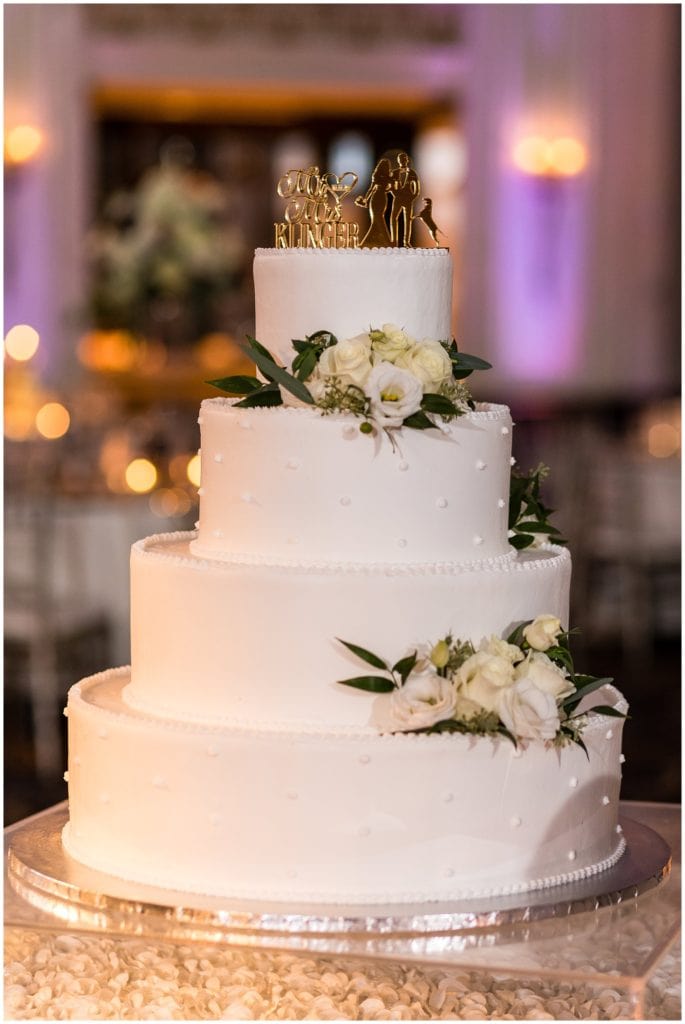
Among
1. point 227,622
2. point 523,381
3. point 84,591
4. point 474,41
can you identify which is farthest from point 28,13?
point 227,622

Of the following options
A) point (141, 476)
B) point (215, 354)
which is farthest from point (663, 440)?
point (141, 476)

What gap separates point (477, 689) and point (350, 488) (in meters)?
0.46

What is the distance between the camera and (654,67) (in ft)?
44.9

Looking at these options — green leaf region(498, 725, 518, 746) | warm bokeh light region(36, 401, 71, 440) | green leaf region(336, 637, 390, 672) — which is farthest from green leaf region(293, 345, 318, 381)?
warm bokeh light region(36, 401, 71, 440)

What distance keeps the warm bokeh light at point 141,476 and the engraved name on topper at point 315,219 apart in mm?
4721

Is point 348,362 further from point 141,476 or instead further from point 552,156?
point 552,156

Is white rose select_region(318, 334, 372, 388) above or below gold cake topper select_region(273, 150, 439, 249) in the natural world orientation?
below

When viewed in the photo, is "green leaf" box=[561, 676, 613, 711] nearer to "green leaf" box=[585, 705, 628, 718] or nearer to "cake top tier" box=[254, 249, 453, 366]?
"green leaf" box=[585, 705, 628, 718]

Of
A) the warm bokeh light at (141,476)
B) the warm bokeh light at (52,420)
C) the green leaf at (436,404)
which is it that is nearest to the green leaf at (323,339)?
the green leaf at (436,404)

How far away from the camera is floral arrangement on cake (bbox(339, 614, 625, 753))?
2.87 metres

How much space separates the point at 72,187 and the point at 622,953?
1137 centimetres

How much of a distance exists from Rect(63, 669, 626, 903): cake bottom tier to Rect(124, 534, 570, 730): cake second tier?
8 centimetres

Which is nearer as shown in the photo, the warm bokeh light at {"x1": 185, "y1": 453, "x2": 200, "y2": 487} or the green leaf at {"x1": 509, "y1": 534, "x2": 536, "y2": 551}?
the green leaf at {"x1": 509, "y1": 534, "x2": 536, "y2": 551}

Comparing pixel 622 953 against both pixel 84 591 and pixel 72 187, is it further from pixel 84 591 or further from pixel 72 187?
pixel 72 187
